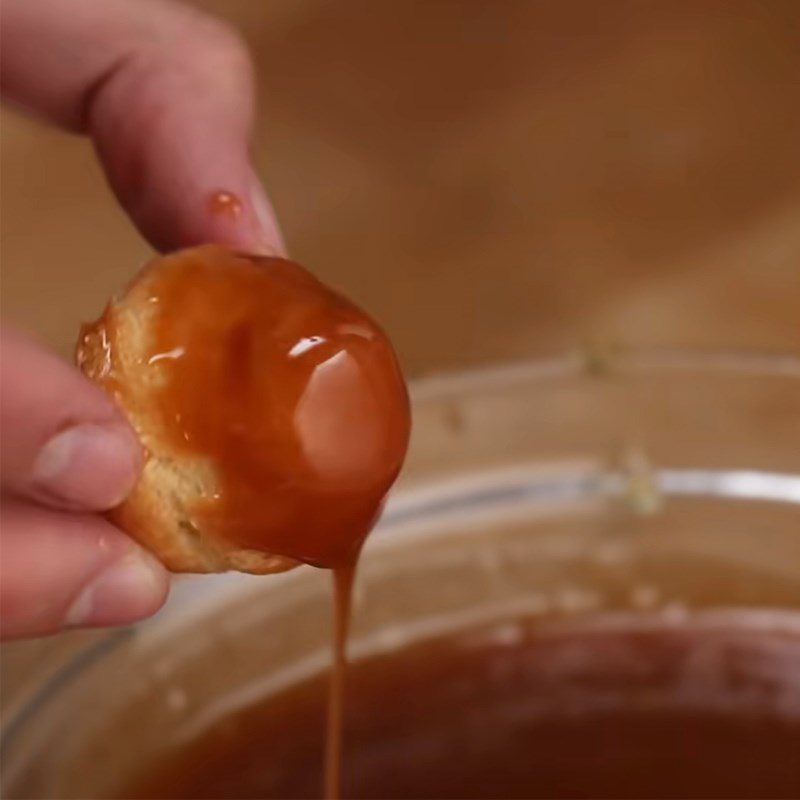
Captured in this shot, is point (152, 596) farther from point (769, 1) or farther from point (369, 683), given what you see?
point (769, 1)

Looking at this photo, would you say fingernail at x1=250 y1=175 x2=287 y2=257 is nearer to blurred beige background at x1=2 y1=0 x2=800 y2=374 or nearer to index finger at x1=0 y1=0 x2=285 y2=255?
index finger at x1=0 y1=0 x2=285 y2=255

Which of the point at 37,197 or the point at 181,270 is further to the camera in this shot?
the point at 37,197

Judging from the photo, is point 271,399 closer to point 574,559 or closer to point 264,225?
point 264,225

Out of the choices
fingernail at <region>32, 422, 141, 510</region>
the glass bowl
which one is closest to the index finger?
fingernail at <region>32, 422, 141, 510</region>

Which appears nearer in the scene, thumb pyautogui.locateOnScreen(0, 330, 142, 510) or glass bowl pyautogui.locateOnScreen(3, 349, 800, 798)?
thumb pyautogui.locateOnScreen(0, 330, 142, 510)

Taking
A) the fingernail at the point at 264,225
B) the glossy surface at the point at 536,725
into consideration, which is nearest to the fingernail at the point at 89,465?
the fingernail at the point at 264,225

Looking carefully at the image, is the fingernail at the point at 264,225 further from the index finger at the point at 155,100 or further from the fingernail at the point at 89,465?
the fingernail at the point at 89,465

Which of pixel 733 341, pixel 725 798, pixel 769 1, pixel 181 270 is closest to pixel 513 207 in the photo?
pixel 733 341
